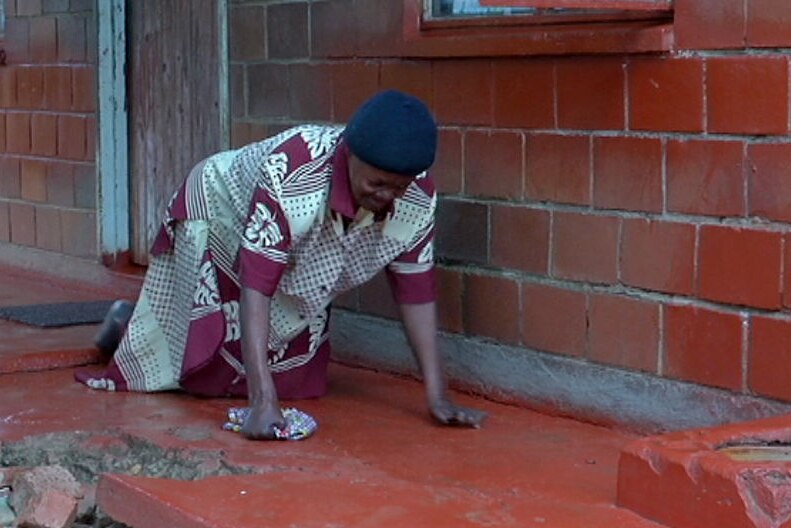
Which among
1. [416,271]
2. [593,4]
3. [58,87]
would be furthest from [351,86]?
[58,87]

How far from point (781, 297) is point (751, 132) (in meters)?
0.48

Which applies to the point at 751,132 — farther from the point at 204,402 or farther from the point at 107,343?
the point at 107,343

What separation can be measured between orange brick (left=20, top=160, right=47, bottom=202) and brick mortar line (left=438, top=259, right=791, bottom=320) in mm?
3642

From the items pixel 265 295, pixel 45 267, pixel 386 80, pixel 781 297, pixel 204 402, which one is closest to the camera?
pixel 781 297

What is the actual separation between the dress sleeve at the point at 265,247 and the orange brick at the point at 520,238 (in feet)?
3.00

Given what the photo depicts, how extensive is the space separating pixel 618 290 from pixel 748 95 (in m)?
0.82

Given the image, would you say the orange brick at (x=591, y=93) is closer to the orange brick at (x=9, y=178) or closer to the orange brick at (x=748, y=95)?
the orange brick at (x=748, y=95)

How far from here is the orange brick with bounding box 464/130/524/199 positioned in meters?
5.37

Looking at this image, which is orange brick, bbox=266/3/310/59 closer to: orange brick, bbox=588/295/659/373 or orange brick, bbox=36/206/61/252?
orange brick, bbox=588/295/659/373

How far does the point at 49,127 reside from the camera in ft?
28.2

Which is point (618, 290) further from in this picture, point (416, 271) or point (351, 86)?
point (351, 86)

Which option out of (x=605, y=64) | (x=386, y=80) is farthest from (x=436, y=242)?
(x=605, y=64)

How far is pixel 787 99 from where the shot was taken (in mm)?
4375

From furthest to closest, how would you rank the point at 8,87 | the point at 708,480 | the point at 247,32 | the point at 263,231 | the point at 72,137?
the point at 8,87
the point at 72,137
the point at 247,32
the point at 263,231
the point at 708,480
